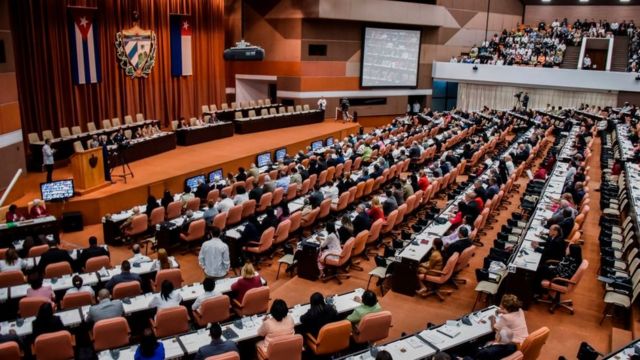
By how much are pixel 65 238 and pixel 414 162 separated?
1114 cm

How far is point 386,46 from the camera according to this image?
29672 millimetres

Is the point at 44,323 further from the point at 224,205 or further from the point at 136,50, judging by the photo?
the point at 136,50

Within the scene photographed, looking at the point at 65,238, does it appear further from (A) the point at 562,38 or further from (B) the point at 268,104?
(A) the point at 562,38

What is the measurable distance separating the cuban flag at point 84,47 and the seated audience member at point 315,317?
1571 centimetres

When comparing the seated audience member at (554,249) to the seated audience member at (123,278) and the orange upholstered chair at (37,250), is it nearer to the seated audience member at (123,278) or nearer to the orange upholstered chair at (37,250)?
the seated audience member at (123,278)

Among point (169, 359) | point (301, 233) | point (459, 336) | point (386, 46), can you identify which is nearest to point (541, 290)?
point (459, 336)

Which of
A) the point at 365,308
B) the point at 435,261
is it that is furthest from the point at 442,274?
the point at 365,308

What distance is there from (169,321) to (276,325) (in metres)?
1.60

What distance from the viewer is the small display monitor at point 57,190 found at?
1278cm

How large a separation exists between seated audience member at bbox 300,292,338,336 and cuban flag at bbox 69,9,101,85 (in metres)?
15.7

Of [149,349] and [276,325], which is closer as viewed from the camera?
[149,349]

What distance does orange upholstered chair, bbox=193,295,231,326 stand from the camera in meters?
7.56

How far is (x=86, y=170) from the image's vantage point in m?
13.8

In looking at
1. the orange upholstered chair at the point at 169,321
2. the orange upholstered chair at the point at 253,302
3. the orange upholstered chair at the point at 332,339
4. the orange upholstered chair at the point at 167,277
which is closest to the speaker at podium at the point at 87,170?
the orange upholstered chair at the point at 167,277
